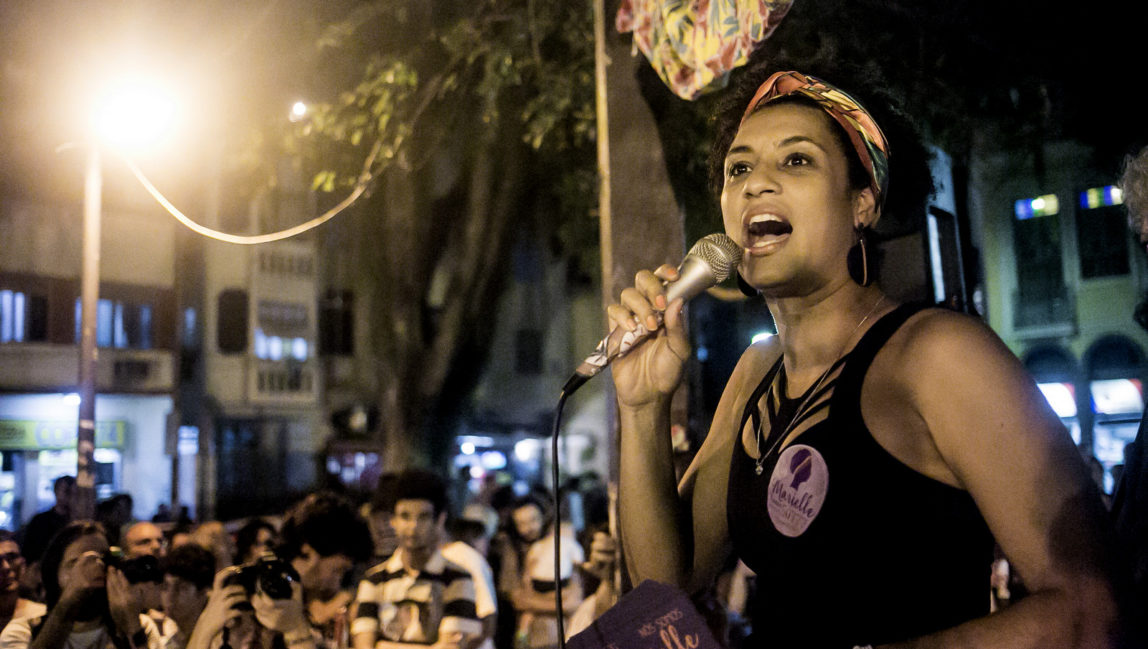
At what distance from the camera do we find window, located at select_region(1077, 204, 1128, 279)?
1033 inches

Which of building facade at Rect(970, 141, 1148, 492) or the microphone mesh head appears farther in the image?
building facade at Rect(970, 141, 1148, 492)

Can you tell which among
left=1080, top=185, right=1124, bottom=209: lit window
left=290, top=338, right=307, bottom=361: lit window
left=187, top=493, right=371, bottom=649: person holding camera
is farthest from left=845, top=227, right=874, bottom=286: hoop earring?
left=290, top=338, right=307, bottom=361: lit window

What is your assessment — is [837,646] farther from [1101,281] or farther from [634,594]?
[1101,281]

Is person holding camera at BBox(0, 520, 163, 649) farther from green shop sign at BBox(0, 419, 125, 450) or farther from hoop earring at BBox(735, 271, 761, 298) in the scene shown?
green shop sign at BBox(0, 419, 125, 450)

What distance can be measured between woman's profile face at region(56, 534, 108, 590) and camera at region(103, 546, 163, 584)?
0.18 ft

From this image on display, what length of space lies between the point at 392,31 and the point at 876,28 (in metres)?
5.18

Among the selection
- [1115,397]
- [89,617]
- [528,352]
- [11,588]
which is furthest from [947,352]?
[528,352]

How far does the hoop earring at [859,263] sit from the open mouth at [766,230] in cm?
14

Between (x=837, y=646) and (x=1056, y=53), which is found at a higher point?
(x=1056, y=53)

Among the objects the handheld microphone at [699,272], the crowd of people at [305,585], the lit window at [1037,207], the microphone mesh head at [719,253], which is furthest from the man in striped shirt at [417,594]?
the lit window at [1037,207]

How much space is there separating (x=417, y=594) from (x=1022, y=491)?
484 cm

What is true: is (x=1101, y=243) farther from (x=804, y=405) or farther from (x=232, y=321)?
(x=804, y=405)

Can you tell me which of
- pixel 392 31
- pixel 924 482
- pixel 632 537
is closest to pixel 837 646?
pixel 924 482

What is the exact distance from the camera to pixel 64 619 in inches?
194
